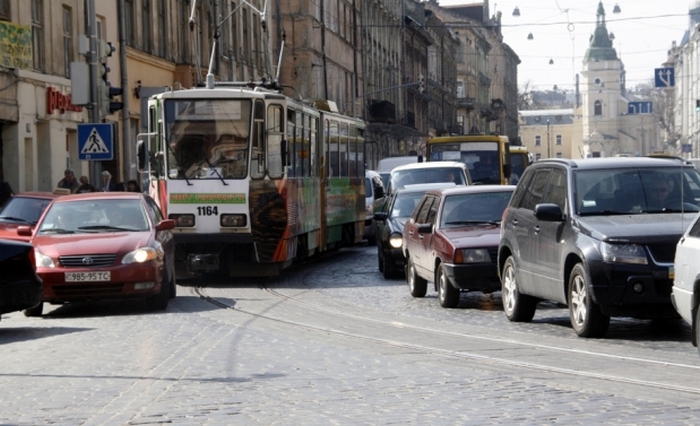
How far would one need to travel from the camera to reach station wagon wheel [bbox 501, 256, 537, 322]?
50.4 feet

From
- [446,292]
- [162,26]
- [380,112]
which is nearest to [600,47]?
[380,112]

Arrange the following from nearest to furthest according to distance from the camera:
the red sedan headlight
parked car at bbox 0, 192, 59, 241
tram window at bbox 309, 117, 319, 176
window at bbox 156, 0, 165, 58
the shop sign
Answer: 1. the red sedan headlight
2. parked car at bbox 0, 192, 59, 241
3. tram window at bbox 309, 117, 319, 176
4. the shop sign
5. window at bbox 156, 0, 165, 58

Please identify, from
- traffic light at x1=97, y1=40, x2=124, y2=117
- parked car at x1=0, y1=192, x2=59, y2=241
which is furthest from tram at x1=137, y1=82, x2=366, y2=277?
traffic light at x1=97, y1=40, x2=124, y2=117

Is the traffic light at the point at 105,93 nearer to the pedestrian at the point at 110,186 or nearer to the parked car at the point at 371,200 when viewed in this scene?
the pedestrian at the point at 110,186

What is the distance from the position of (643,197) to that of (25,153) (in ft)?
73.5

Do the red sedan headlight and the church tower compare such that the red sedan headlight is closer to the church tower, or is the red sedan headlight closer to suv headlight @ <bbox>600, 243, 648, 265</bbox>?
suv headlight @ <bbox>600, 243, 648, 265</bbox>

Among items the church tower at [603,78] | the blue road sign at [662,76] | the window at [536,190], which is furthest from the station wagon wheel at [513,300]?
the church tower at [603,78]

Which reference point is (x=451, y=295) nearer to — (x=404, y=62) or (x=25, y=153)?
(x=25, y=153)

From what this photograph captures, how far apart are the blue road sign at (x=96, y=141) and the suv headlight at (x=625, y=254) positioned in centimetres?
1626

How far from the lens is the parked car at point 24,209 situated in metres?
23.4

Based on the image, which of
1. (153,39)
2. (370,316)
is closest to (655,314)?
(370,316)

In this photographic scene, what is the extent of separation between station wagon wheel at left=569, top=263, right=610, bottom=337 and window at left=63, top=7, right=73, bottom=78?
80.7 ft

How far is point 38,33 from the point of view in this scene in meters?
34.2

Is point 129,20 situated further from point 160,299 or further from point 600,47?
point 600,47
